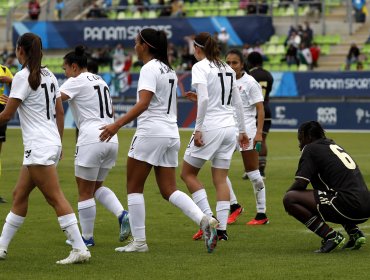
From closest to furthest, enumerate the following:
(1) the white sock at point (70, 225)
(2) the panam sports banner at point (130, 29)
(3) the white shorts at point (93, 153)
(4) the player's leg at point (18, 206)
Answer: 1. (1) the white sock at point (70, 225)
2. (4) the player's leg at point (18, 206)
3. (3) the white shorts at point (93, 153)
4. (2) the panam sports banner at point (130, 29)

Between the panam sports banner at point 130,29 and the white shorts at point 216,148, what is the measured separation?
2909cm

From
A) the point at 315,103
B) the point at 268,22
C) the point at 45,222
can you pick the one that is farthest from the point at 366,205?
the point at 268,22

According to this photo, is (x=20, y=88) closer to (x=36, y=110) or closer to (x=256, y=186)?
(x=36, y=110)

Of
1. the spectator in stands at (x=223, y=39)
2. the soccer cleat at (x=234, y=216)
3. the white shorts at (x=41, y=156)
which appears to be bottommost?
the spectator in stands at (x=223, y=39)

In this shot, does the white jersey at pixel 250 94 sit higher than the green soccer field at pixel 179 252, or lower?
higher

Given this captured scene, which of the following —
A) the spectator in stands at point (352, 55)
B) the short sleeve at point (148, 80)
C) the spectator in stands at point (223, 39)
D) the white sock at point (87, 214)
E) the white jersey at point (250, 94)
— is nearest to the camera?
the short sleeve at point (148, 80)

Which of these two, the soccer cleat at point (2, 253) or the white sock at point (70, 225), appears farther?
the soccer cleat at point (2, 253)

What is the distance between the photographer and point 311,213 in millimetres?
9516

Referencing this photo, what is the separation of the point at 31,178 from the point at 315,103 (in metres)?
25.6

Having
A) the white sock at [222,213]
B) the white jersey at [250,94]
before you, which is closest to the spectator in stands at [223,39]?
the white jersey at [250,94]

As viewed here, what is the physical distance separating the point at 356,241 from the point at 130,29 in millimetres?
33225

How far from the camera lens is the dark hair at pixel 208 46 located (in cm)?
1042

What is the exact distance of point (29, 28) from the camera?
44281 mm

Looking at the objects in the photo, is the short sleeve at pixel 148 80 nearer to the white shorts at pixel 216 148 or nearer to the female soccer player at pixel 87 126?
the female soccer player at pixel 87 126
